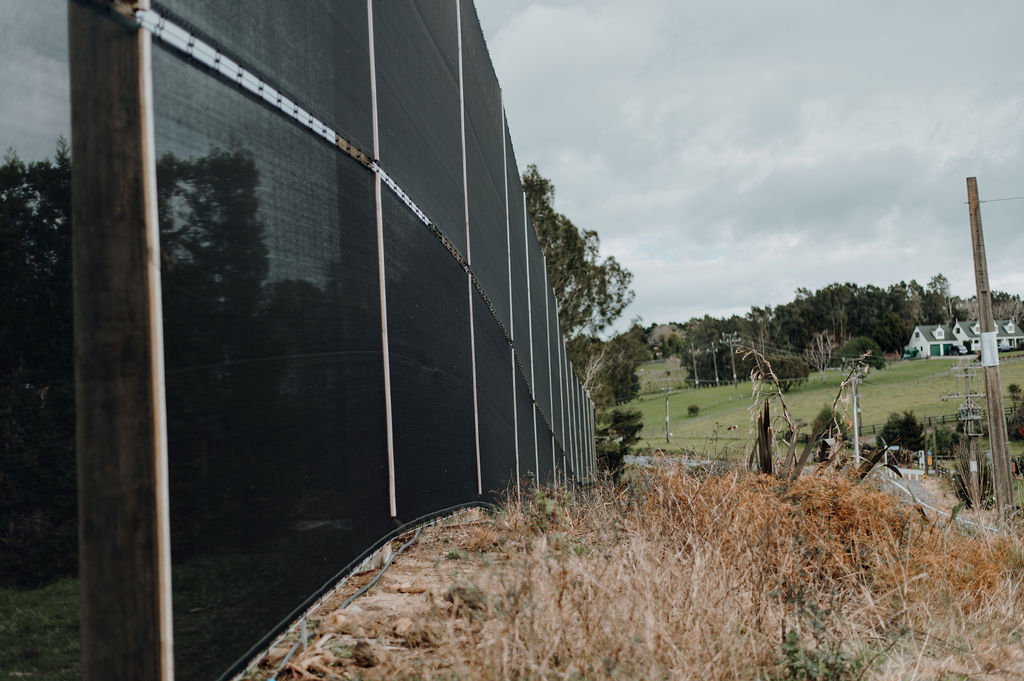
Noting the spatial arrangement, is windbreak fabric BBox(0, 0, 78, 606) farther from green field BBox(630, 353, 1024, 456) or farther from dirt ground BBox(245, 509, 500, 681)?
green field BBox(630, 353, 1024, 456)

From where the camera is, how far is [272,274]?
2453 mm

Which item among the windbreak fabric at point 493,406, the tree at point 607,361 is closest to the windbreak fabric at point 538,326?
the windbreak fabric at point 493,406

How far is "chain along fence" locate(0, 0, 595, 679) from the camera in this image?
6.08ft

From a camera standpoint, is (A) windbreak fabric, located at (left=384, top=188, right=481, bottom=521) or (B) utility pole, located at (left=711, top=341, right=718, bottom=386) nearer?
(A) windbreak fabric, located at (left=384, top=188, right=481, bottom=521)

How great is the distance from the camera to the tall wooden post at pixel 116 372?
71.1 inches

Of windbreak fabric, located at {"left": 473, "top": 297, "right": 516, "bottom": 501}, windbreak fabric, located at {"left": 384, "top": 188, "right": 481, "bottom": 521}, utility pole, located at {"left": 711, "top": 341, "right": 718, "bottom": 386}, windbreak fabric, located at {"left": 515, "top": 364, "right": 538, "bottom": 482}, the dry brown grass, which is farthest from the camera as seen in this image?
utility pole, located at {"left": 711, "top": 341, "right": 718, "bottom": 386}

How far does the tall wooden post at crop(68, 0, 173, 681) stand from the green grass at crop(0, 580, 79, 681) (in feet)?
0.10

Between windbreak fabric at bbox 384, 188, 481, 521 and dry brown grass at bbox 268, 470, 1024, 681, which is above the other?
windbreak fabric at bbox 384, 188, 481, 521

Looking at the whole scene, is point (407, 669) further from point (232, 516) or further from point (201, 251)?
point (201, 251)

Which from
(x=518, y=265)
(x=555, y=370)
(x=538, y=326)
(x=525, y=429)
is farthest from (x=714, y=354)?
(x=525, y=429)

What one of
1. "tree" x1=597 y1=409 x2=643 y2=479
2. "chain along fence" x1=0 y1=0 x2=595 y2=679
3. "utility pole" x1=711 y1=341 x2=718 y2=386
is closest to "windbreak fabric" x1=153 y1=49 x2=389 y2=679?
"chain along fence" x1=0 y1=0 x2=595 y2=679

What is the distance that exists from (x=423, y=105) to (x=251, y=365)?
2.80 m

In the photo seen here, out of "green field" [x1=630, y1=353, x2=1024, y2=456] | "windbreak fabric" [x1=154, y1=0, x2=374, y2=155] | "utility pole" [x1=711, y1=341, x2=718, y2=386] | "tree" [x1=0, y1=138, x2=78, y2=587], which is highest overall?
"utility pole" [x1=711, y1=341, x2=718, y2=386]

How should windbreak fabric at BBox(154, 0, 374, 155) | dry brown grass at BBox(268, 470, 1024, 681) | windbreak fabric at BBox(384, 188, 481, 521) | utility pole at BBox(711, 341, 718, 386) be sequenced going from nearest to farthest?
1. windbreak fabric at BBox(154, 0, 374, 155)
2. dry brown grass at BBox(268, 470, 1024, 681)
3. windbreak fabric at BBox(384, 188, 481, 521)
4. utility pole at BBox(711, 341, 718, 386)
